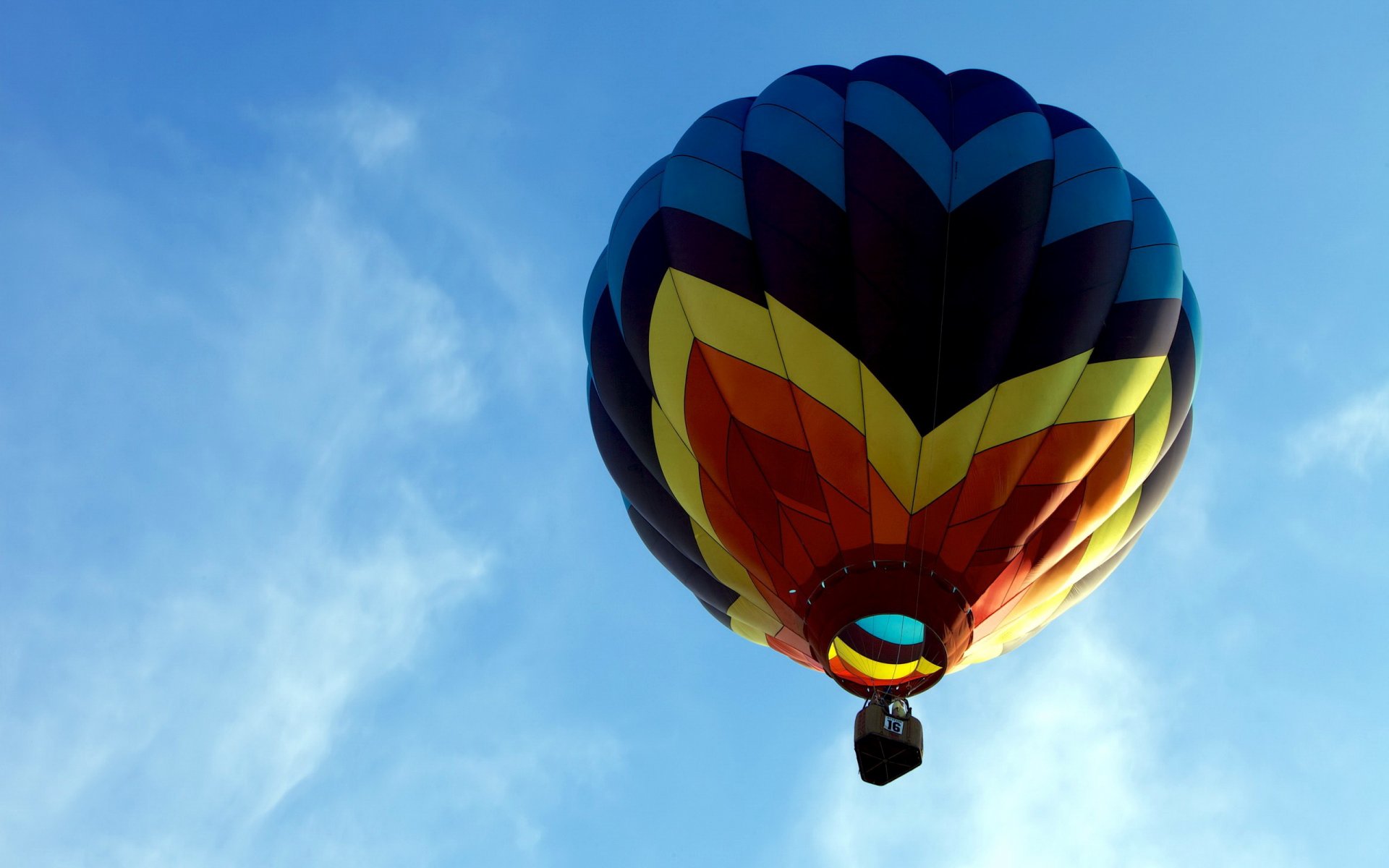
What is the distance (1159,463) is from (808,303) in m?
2.97

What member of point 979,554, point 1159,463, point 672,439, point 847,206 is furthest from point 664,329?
point 1159,463

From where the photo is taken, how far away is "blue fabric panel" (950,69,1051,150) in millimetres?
8352

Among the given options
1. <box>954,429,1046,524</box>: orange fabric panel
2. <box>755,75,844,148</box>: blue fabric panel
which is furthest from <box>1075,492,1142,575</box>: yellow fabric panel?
<box>755,75,844,148</box>: blue fabric panel

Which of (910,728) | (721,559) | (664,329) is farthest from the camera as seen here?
(721,559)

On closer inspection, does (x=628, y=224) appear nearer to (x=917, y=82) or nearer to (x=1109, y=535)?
(x=917, y=82)

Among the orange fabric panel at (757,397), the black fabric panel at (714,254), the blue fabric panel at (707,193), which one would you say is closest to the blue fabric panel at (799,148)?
the blue fabric panel at (707,193)

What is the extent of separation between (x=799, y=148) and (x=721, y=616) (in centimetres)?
356

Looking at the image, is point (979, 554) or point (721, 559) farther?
point (721, 559)

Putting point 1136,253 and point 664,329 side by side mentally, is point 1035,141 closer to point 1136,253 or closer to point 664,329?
point 1136,253

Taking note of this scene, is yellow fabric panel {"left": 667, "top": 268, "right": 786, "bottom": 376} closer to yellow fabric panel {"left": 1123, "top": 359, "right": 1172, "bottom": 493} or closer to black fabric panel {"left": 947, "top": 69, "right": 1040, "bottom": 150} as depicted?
black fabric panel {"left": 947, "top": 69, "right": 1040, "bottom": 150}

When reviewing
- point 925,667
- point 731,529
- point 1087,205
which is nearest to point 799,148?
point 1087,205

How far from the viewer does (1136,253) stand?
318 inches

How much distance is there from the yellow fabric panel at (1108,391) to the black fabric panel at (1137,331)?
51 mm

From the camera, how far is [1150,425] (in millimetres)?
8156
